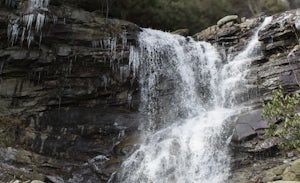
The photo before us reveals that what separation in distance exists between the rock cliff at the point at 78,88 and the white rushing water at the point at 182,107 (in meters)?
0.70

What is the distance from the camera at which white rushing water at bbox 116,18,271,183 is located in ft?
44.2

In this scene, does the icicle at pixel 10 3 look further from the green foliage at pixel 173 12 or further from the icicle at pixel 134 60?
the green foliage at pixel 173 12

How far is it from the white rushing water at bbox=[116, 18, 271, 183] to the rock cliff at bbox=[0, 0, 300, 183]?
2.29 feet

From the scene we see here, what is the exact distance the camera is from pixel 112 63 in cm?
1728

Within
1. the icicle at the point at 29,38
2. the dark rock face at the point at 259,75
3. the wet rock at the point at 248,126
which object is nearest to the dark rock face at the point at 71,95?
the icicle at the point at 29,38

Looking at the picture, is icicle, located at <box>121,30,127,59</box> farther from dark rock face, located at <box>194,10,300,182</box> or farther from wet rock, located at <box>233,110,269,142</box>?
wet rock, located at <box>233,110,269,142</box>

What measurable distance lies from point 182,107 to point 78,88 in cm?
508

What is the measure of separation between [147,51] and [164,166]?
684cm

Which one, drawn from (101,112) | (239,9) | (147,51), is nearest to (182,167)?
(101,112)

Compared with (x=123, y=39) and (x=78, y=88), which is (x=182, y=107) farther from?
(x=78, y=88)

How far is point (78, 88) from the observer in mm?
17109

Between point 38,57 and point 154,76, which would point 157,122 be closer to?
point 154,76

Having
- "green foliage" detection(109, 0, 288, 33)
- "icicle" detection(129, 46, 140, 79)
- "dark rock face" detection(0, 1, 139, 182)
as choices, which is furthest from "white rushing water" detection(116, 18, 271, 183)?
"green foliage" detection(109, 0, 288, 33)

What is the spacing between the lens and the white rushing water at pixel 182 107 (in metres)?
13.5
